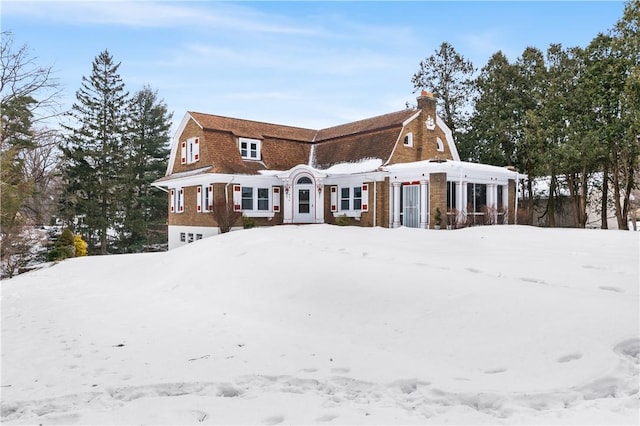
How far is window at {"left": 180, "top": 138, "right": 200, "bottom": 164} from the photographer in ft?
77.6

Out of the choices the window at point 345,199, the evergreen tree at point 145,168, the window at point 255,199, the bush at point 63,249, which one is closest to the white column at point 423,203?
the window at point 345,199

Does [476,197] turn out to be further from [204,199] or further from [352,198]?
[204,199]

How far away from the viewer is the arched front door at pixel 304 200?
879 inches

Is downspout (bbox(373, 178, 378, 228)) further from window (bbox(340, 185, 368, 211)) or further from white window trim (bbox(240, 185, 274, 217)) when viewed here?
white window trim (bbox(240, 185, 274, 217))

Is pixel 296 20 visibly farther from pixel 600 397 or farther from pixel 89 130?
pixel 89 130

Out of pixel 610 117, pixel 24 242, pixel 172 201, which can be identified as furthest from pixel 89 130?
pixel 610 117

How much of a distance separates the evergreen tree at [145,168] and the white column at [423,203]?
23069mm

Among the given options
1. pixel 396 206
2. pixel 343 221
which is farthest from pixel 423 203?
pixel 343 221

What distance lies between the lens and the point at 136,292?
9.97 meters

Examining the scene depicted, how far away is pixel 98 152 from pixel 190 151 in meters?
11.4

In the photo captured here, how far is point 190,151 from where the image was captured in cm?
2438

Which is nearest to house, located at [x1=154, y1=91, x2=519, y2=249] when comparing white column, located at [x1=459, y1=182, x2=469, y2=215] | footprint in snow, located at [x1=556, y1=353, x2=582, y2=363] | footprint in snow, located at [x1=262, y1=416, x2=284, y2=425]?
white column, located at [x1=459, y1=182, x2=469, y2=215]

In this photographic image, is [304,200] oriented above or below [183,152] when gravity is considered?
below

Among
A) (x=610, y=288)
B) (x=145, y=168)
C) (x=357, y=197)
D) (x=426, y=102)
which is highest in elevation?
(x=426, y=102)
